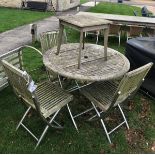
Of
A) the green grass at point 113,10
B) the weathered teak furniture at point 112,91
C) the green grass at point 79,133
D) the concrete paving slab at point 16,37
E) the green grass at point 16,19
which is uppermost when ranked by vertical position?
the weathered teak furniture at point 112,91

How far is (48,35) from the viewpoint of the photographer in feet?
21.9

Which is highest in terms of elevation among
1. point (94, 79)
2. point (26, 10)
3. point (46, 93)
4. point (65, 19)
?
point (65, 19)

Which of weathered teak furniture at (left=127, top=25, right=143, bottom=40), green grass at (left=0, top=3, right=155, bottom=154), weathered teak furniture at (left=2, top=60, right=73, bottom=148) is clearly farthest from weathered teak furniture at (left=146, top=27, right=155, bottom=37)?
weathered teak furniture at (left=2, top=60, right=73, bottom=148)

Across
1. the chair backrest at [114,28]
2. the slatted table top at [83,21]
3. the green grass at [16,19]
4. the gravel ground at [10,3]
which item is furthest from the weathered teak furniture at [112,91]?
the gravel ground at [10,3]

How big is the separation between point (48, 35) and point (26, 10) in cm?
1335

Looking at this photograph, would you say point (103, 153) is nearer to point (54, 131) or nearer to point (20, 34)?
point (54, 131)

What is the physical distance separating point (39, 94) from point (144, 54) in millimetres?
2615

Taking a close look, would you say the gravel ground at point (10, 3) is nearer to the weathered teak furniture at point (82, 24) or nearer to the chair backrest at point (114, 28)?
the chair backrest at point (114, 28)

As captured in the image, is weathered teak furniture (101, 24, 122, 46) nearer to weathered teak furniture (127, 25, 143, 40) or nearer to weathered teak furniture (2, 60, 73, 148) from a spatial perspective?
weathered teak furniture (127, 25, 143, 40)

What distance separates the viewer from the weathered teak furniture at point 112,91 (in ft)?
14.0

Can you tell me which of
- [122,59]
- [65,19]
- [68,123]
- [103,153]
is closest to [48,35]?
[65,19]

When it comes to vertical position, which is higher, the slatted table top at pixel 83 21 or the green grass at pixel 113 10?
the slatted table top at pixel 83 21

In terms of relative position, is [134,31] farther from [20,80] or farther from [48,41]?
[20,80]

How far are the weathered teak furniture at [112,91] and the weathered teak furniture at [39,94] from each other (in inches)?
19.4
